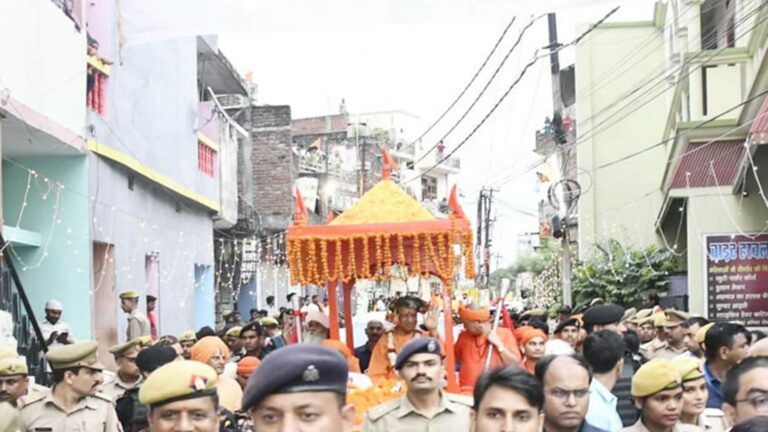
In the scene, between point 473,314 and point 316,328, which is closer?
point 473,314

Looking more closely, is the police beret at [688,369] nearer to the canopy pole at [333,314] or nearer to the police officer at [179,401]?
the police officer at [179,401]

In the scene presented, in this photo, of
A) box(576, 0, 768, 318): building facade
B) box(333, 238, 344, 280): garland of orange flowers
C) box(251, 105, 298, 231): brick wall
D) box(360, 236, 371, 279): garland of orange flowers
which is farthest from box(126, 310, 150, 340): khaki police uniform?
box(251, 105, 298, 231): brick wall

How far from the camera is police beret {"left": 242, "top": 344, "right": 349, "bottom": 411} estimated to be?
103 inches

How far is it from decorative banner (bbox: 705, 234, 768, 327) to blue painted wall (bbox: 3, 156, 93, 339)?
871 centimetres

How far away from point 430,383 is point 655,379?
4.51ft

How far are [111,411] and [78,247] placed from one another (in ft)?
26.6

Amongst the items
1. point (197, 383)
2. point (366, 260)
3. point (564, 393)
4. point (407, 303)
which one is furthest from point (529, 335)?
point (197, 383)

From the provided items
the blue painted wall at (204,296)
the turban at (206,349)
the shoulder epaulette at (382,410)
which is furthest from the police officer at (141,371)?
the blue painted wall at (204,296)

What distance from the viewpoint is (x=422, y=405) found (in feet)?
19.0

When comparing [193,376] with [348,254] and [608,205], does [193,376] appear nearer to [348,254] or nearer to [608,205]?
[348,254]

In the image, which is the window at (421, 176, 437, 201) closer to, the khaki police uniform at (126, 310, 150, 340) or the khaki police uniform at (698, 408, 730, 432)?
the khaki police uniform at (126, 310, 150, 340)

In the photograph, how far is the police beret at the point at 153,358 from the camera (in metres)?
6.94

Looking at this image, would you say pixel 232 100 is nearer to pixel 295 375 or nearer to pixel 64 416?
pixel 64 416

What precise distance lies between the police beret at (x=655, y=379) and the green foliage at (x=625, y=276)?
1520cm
